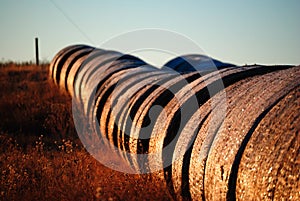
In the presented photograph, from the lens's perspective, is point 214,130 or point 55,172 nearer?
point 214,130

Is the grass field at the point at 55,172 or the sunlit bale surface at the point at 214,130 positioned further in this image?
the grass field at the point at 55,172

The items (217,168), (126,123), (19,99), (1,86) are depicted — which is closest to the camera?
(217,168)

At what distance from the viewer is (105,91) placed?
20.6 feet

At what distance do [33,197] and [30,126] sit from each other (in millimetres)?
4232

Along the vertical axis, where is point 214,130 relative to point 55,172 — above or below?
above

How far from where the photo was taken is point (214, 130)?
2855 mm

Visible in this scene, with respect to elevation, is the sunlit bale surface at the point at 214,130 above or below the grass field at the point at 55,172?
above

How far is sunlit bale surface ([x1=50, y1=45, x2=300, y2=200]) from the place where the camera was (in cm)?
217

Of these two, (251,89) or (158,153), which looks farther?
(158,153)

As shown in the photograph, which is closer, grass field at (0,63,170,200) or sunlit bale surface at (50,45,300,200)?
sunlit bale surface at (50,45,300,200)

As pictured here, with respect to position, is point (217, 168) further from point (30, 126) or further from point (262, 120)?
point (30, 126)

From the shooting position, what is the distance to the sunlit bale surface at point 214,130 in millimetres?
2168

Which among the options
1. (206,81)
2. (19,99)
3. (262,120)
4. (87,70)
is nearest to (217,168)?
(262,120)

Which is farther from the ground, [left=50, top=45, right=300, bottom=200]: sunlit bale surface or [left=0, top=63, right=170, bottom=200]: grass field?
[left=50, top=45, right=300, bottom=200]: sunlit bale surface
